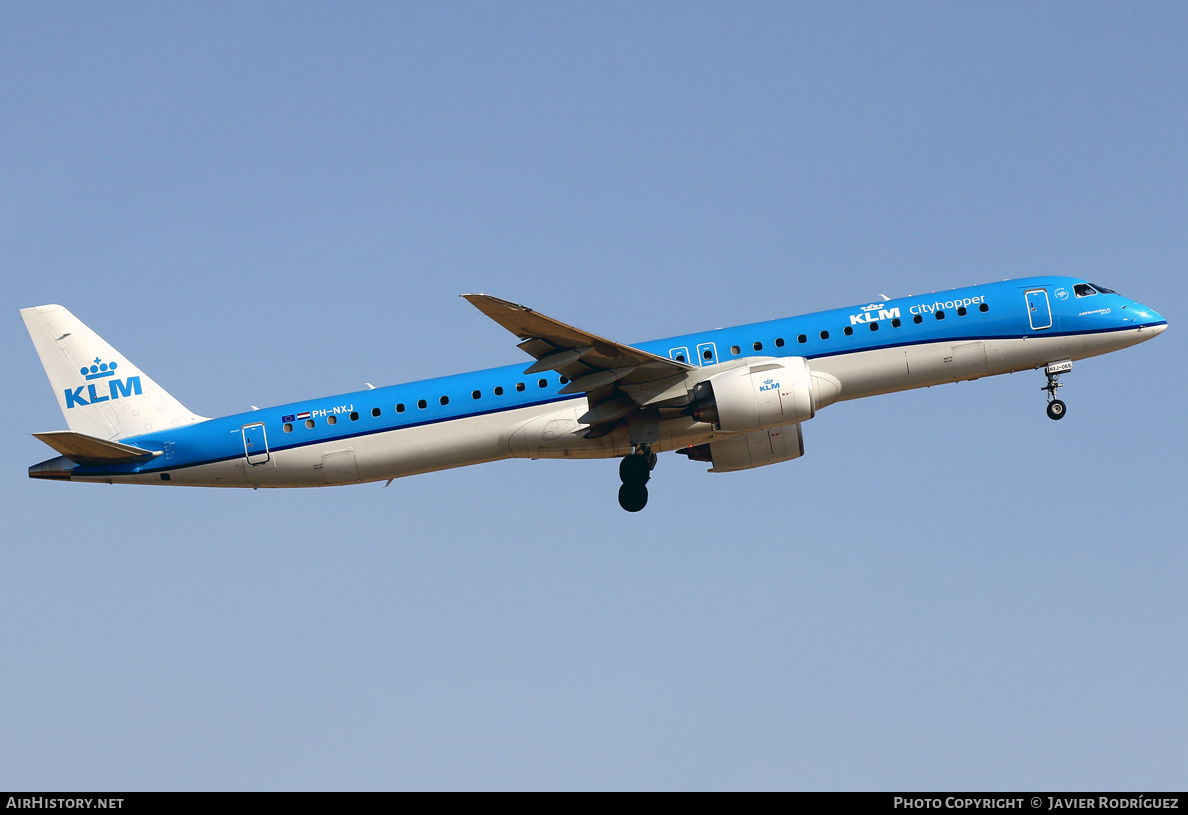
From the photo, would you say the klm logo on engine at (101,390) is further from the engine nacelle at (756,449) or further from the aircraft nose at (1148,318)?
the aircraft nose at (1148,318)

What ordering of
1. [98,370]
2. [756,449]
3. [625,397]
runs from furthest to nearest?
[98,370]
[756,449]
[625,397]

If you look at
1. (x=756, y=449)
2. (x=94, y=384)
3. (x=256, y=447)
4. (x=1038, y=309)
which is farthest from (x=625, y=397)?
(x=94, y=384)

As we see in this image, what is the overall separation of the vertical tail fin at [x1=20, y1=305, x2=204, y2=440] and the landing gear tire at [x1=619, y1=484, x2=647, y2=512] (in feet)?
44.8

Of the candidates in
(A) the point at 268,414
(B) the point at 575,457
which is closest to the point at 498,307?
(B) the point at 575,457

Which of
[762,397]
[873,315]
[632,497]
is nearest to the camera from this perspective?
[762,397]

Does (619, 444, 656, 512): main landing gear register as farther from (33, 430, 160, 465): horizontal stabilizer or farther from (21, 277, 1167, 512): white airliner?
(33, 430, 160, 465): horizontal stabilizer

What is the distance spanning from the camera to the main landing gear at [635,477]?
35.9 m

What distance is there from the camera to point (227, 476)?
3719 centimetres

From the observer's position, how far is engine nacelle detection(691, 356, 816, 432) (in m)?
33.2

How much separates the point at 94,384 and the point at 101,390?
325 mm

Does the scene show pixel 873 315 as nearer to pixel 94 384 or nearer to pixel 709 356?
pixel 709 356

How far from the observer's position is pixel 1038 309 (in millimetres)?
36094
